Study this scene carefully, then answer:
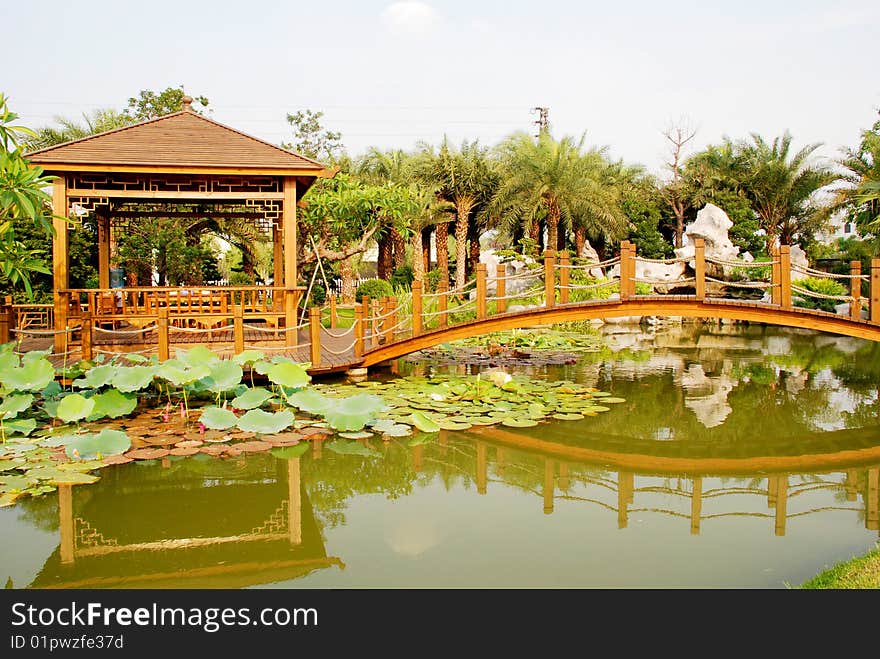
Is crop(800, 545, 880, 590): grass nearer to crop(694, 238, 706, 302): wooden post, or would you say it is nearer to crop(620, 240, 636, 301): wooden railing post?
crop(694, 238, 706, 302): wooden post

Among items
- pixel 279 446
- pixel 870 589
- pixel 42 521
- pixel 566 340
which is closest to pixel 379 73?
pixel 566 340

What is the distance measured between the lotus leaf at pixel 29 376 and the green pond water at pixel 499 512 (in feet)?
5.50

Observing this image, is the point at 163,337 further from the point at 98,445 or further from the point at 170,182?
the point at 98,445

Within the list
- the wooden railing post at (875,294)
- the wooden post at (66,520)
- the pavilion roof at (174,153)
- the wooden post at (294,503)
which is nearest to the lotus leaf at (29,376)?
the wooden post at (66,520)

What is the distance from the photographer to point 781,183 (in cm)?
2284

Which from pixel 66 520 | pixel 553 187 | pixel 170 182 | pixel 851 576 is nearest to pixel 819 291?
pixel 553 187

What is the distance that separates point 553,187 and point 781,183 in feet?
25.2

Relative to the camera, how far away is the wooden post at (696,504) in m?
4.93

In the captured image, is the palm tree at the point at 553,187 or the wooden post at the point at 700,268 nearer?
the wooden post at the point at 700,268

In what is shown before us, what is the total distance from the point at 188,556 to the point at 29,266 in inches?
181

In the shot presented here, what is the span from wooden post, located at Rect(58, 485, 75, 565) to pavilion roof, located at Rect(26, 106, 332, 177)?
16.0 feet

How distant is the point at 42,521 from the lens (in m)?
4.85

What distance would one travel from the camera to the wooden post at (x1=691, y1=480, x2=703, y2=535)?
194 inches

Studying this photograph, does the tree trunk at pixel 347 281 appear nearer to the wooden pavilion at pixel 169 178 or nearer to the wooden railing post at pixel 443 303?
the wooden railing post at pixel 443 303
